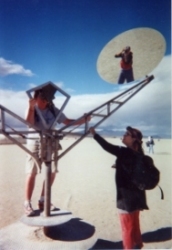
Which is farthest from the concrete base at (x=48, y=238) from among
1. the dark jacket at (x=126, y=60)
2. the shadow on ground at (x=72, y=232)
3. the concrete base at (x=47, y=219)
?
the dark jacket at (x=126, y=60)

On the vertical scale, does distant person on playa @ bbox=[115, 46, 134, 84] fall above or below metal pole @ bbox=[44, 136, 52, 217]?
above

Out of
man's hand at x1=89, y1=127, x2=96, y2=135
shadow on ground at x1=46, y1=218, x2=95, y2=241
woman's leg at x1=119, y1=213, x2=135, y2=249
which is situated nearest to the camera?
woman's leg at x1=119, y1=213, x2=135, y2=249

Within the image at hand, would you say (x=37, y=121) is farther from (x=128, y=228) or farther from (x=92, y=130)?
(x=128, y=228)

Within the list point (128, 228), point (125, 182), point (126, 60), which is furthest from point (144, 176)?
point (126, 60)

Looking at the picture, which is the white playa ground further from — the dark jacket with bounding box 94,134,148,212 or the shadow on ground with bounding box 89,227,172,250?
the dark jacket with bounding box 94,134,148,212

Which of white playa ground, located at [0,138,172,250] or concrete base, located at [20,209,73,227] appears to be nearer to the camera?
concrete base, located at [20,209,73,227]

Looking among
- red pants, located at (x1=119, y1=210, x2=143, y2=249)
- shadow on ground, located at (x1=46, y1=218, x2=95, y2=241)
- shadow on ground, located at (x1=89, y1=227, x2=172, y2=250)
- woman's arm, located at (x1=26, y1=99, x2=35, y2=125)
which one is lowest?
shadow on ground, located at (x1=89, y1=227, x2=172, y2=250)

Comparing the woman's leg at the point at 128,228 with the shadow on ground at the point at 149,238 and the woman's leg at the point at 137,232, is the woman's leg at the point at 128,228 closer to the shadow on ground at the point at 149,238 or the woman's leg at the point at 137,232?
the woman's leg at the point at 137,232

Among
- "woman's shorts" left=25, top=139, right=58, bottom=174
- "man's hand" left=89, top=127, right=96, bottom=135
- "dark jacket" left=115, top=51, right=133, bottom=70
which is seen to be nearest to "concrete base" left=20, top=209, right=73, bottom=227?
"woman's shorts" left=25, top=139, right=58, bottom=174

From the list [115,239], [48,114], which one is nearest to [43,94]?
[48,114]
